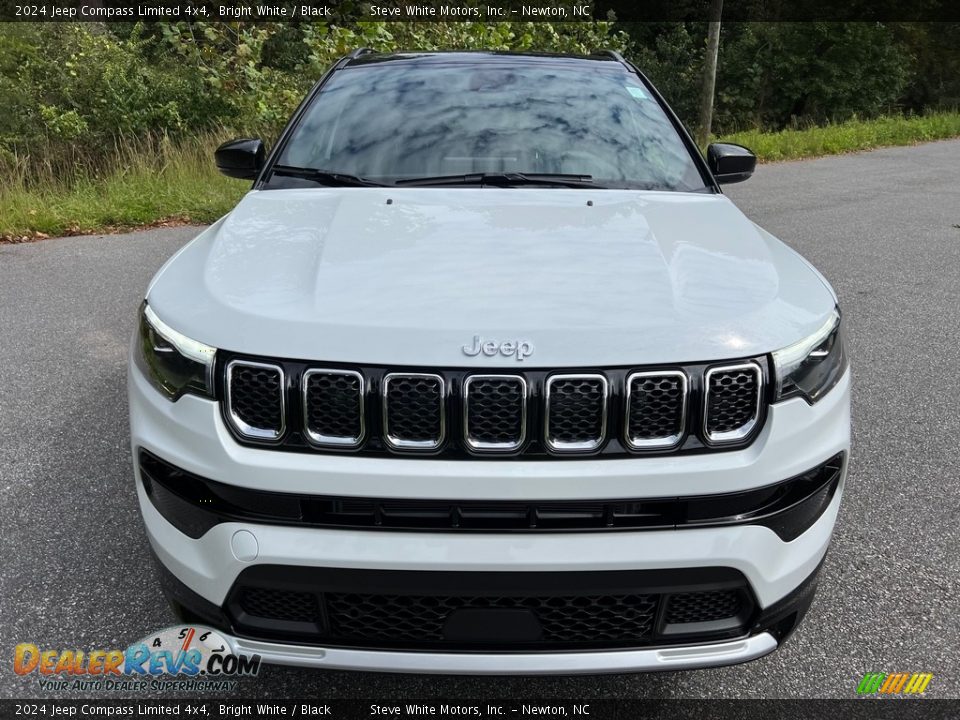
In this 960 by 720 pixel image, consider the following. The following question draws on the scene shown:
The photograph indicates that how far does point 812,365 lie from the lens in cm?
191

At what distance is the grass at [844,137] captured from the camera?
45.4 feet

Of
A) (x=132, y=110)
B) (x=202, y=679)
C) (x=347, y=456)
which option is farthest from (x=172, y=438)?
(x=132, y=110)

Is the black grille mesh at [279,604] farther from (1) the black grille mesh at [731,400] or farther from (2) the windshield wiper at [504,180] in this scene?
(2) the windshield wiper at [504,180]

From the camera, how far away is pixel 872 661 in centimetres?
231

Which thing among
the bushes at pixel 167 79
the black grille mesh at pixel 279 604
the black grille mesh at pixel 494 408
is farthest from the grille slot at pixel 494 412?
the bushes at pixel 167 79

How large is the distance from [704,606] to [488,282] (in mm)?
915

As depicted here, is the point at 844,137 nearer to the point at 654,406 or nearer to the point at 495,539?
the point at 654,406

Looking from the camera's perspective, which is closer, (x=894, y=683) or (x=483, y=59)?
(x=894, y=683)

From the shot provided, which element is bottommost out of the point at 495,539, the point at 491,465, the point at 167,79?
the point at 167,79

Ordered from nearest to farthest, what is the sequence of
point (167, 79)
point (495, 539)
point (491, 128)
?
1. point (495, 539)
2. point (491, 128)
3. point (167, 79)

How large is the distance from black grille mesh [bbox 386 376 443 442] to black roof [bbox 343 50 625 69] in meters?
2.24

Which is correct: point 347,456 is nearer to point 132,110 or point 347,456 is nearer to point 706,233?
point 706,233

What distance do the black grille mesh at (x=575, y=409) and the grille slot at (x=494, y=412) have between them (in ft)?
0.23

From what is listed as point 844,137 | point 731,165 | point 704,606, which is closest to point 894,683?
point 704,606
